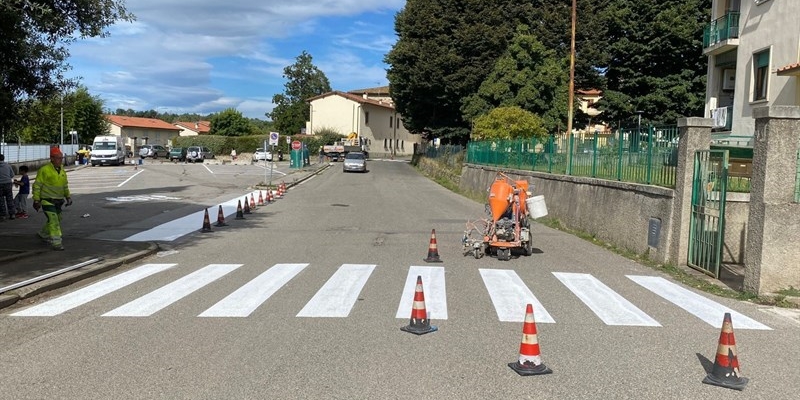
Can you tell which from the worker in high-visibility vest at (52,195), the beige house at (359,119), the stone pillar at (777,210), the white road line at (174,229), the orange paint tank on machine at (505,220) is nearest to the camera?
the stone pillar at (777,210)

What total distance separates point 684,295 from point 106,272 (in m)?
8.69

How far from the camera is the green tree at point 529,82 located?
41250 millimetres

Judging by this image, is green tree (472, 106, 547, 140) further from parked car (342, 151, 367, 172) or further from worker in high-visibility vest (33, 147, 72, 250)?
worker in high-visibility vest (33, 147, 72, 250)

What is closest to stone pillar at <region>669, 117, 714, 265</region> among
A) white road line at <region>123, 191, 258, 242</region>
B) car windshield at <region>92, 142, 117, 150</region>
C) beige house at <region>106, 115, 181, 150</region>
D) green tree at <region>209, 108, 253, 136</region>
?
white road line at <region>123, 191, 258, 242</region>

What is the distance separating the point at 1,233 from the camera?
45.5 ft

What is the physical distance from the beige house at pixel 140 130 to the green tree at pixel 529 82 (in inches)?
2924

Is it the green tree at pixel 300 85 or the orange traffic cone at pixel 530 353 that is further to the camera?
the green tree at pixel 300 85

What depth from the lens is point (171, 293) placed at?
8.49 m

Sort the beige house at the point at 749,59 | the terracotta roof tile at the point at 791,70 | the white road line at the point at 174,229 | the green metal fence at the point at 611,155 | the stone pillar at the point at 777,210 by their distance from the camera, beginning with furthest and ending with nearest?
the beige house at the point at 749,59 → the terracotta roof tile at the point at 791,70 → the white road line at the point at 174,229 → the green metal fence at the point at 611,155 → the stone pillar at the point at 777,210

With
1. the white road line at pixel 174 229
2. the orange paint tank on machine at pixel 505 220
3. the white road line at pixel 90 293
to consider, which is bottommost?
the white road line at pixel 174 229

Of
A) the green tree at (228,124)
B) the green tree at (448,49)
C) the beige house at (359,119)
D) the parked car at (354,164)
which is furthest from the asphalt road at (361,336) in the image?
the green tree at (228,124)

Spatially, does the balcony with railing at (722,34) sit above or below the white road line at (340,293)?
above

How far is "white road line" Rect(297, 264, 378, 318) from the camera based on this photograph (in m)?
7.38

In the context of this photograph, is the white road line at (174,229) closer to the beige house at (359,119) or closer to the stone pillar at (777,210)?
the stone pillar at (777,210)
